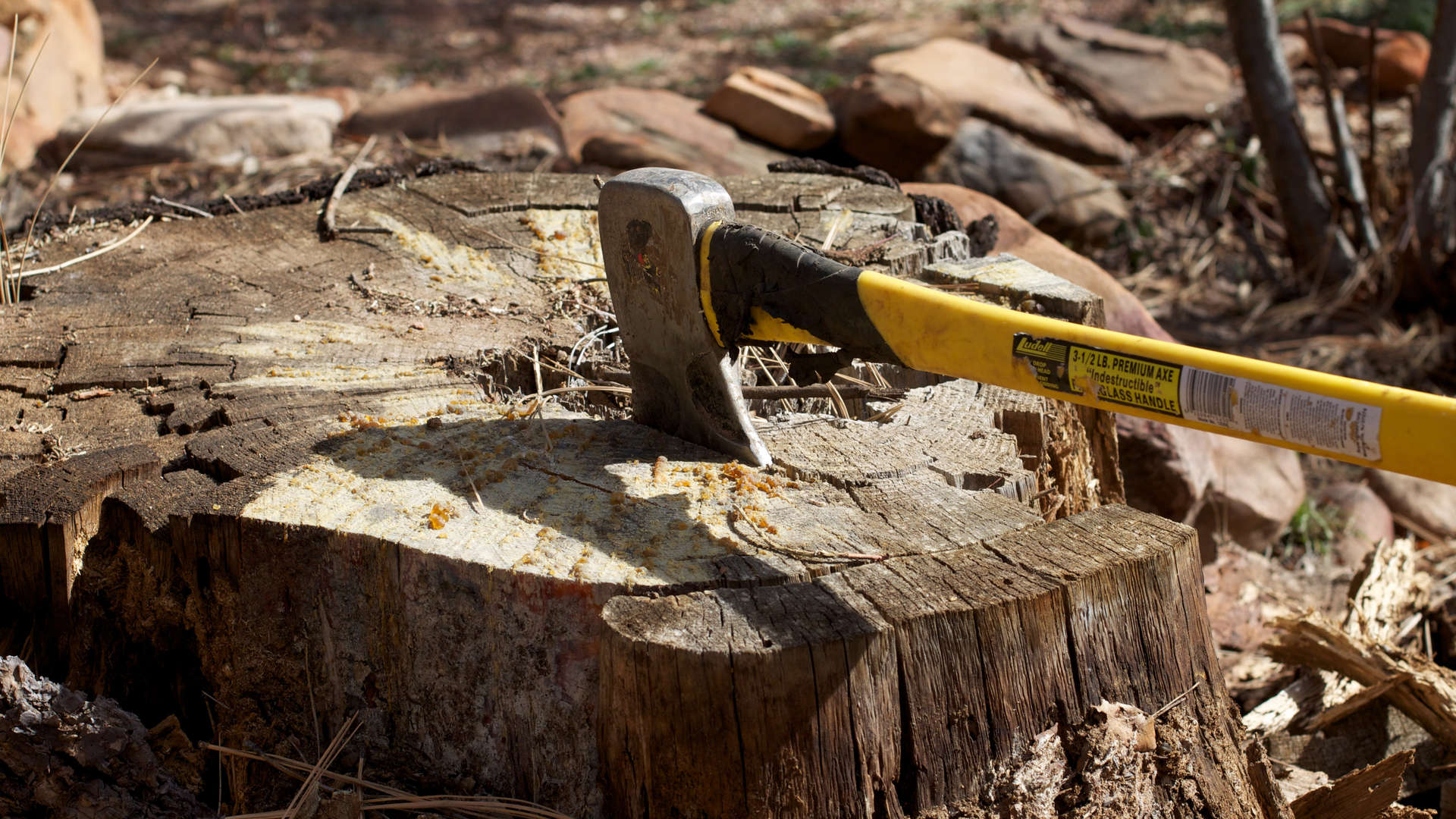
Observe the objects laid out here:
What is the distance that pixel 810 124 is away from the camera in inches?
255

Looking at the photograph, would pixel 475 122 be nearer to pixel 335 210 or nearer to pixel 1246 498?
pixel 335 210

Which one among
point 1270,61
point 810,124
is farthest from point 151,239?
point 1270,61

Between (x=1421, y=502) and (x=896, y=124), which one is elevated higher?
(x=896, y=124)

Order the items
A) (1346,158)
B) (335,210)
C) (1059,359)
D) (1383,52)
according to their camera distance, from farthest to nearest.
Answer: (1383,52) < (1346,158) < (335,210) < (1059,359)

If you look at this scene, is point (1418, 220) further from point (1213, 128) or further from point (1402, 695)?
point (1402, 695)

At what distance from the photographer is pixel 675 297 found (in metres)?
2.00

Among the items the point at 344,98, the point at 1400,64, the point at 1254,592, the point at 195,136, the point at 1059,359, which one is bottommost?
the point at 1254,592

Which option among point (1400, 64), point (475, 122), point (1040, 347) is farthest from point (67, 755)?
point (1400, 64)

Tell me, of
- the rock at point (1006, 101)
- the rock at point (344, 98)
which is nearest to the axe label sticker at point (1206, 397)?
the rock at point (1006, 101)

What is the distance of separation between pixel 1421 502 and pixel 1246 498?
2.43 feet

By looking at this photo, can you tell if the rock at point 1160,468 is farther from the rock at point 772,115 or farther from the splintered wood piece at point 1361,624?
the rock at point 772,115

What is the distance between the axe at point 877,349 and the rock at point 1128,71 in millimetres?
6224

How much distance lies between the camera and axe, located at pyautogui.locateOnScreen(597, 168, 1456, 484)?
1.43 m

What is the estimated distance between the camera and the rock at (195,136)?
594 centimetres
